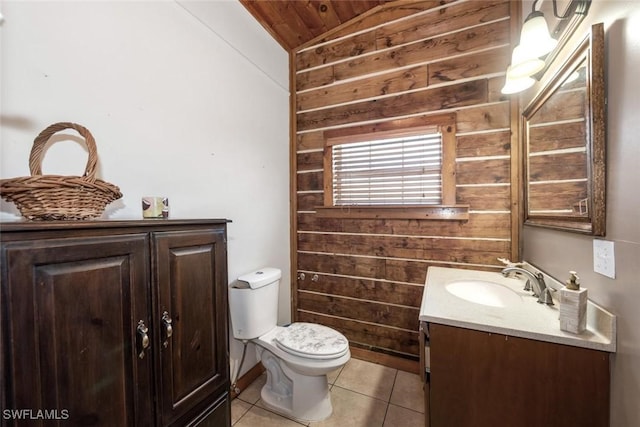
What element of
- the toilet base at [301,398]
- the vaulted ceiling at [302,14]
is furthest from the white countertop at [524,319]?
the vaulted ceiling at [302,14]

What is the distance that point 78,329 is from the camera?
0.72m

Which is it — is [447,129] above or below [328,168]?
above

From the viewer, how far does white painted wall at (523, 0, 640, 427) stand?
2.53ft

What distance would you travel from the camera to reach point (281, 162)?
7.66 feet

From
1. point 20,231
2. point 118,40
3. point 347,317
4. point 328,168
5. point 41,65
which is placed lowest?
point 347,317

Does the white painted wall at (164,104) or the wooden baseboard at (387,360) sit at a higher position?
the white painted wall at (164,104)

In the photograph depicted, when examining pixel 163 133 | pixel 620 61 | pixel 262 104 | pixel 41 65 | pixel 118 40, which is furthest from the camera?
pixel 262 104

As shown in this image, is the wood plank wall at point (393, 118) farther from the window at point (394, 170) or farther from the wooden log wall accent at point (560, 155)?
the wooden log wall accent at point (560, 155)

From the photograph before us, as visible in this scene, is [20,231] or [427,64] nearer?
[20,231]

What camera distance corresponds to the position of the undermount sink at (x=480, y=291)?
1.47 metres

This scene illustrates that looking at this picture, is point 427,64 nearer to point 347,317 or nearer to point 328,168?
point 328,168

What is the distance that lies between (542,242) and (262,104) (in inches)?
80.1

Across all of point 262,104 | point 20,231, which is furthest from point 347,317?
point 20,231

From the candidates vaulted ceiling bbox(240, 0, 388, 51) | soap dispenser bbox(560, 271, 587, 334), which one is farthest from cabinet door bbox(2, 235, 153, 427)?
vaulted ceiling bbox(240, 0, 388, 51)
